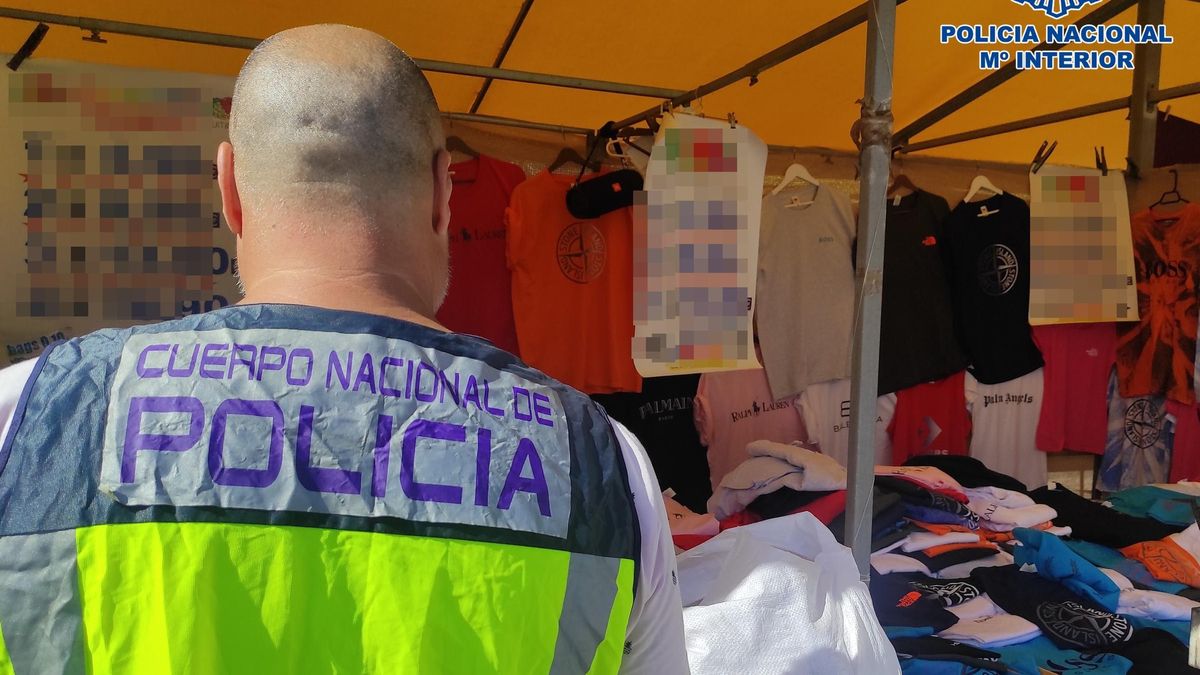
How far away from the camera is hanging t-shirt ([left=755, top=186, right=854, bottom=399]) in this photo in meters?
3.90

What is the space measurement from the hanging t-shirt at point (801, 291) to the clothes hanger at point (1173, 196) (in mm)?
1752

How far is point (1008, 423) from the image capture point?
4258mm

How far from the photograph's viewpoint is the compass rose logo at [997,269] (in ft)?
13.6

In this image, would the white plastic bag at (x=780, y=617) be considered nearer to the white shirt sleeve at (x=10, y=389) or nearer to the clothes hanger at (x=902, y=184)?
the white shirt sleeve at (x=10, y=389)

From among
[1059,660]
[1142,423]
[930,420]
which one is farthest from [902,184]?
[1059,660]

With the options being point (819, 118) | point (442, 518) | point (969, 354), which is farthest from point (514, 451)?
point (819, 118)

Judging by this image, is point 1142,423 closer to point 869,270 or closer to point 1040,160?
point 1040,160

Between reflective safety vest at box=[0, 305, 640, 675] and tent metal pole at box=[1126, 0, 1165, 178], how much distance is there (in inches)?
177

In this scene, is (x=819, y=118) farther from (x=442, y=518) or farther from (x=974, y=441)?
(x=442, y=518)

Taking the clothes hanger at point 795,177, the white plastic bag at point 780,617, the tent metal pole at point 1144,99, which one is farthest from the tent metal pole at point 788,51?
the tent metal pole at point 1144,99

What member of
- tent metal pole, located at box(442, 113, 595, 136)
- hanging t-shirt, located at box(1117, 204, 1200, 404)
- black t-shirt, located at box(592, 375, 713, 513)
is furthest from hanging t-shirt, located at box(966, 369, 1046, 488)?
tent metal pole, located at box(442, 113, 595, 136)

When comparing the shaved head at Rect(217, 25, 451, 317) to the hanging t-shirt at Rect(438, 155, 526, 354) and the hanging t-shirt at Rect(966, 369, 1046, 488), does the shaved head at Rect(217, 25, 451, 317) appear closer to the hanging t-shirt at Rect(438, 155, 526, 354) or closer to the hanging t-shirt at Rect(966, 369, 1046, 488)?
the hanging t-shirt at Rect(438, 155, 526, 354)

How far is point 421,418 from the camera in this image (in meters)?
0.81

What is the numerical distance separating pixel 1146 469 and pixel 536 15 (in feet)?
12.5
